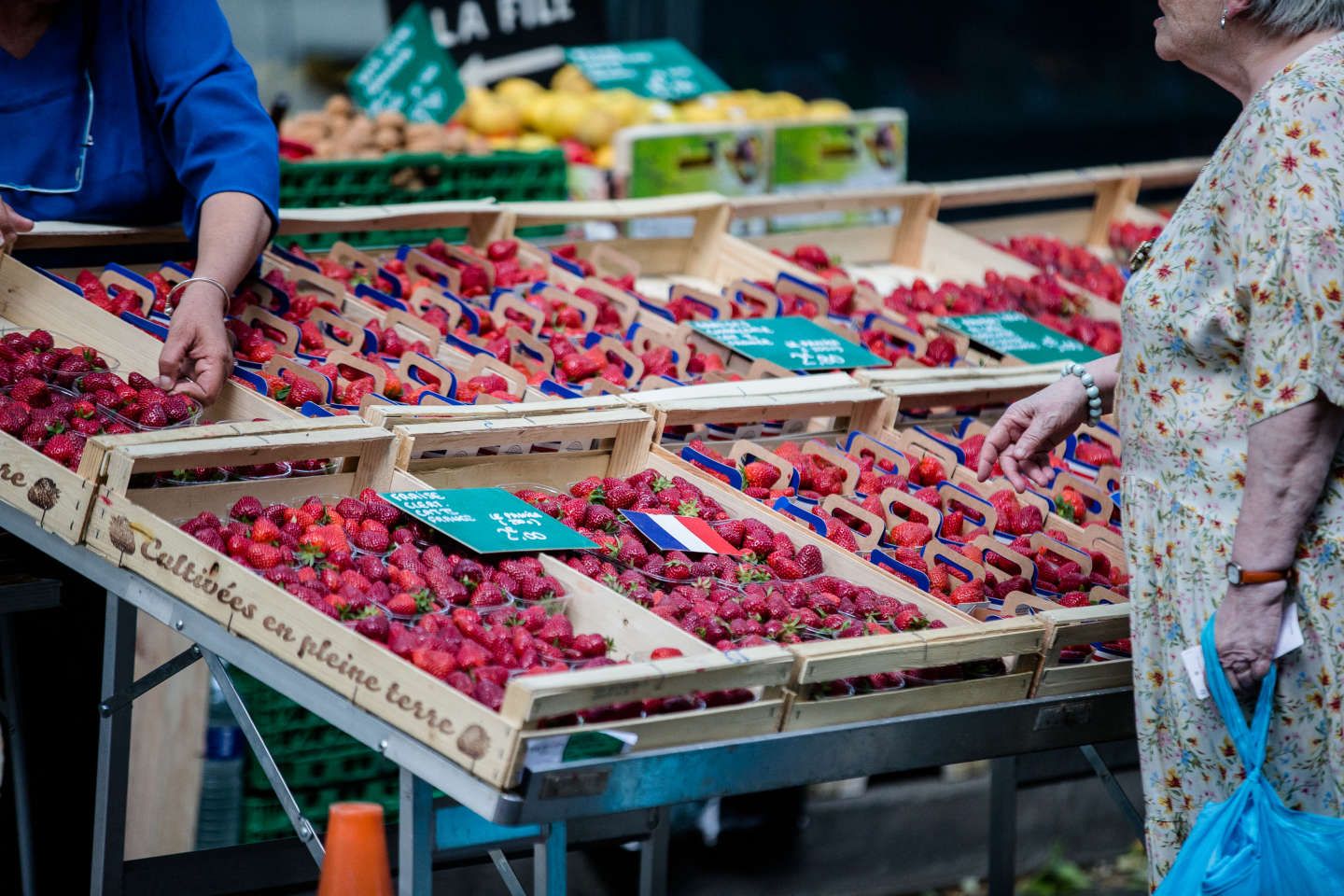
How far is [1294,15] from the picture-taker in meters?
2.23

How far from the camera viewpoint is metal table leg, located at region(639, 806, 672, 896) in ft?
11.6

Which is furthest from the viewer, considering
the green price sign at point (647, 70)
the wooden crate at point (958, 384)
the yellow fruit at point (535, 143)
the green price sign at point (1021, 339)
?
the green price sign at point (647, 70)

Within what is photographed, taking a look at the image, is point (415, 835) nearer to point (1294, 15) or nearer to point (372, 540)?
point (372, 540)

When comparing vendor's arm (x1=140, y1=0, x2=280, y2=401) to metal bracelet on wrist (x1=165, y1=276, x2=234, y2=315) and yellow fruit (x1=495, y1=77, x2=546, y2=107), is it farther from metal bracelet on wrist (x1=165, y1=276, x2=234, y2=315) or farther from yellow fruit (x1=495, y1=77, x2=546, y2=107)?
yellow fruit (x1=495, y1=77, x2=546, y2=107)

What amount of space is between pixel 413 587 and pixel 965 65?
21.3 ft

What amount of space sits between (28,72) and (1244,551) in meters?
2.60

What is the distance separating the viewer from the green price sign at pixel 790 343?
3801 millimetres

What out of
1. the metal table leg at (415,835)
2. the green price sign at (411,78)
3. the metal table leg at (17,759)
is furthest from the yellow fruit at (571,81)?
the metal table leg at (415,835)

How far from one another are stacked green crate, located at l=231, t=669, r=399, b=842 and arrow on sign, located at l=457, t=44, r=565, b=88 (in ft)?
11.8

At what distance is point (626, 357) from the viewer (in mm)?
3697

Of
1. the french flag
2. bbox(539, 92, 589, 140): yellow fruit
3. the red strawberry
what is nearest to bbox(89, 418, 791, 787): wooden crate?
the french flag

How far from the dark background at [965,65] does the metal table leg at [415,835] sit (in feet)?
17.9

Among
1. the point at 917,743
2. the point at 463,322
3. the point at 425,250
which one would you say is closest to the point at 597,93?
the point at 425,250

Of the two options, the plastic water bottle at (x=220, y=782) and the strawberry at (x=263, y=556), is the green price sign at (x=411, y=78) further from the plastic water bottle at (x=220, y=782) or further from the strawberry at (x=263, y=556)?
the strawberry at (x=263, y=556)
